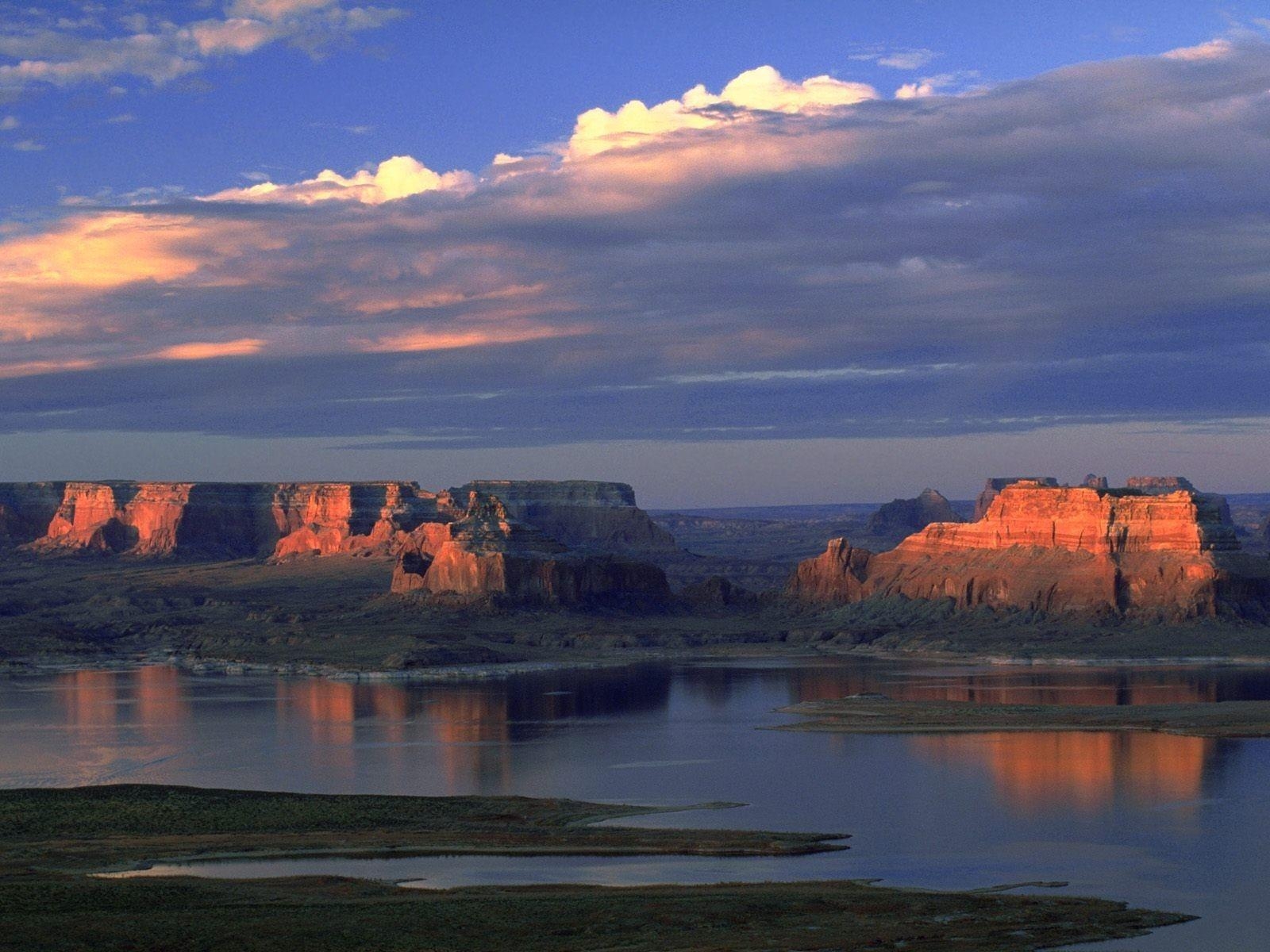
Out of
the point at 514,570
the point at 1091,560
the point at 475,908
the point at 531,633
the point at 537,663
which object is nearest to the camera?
the point at 475,908

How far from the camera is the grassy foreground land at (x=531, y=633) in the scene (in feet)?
415

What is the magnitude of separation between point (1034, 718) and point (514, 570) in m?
73.0

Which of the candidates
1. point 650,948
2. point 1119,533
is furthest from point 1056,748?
point 1119,533

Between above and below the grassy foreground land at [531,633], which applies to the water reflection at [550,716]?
below

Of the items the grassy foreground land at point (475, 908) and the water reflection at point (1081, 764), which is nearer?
the grassy foreground land at point (475, 908)

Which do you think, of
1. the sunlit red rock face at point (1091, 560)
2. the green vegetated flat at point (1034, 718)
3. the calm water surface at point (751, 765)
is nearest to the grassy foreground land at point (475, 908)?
the calm water surface at point (751, 765)

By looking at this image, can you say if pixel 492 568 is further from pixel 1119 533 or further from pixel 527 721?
pixel 527 721

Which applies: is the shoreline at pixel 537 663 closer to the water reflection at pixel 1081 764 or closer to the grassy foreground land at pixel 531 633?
the grassy foreground land at pixel 531 633

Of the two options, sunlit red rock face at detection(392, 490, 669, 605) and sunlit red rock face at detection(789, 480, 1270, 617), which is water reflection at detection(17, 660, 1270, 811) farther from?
sunlit red rock face at detection(392, 490, 669, 605)

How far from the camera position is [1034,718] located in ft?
289

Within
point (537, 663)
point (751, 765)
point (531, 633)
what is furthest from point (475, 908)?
point (531, 633)

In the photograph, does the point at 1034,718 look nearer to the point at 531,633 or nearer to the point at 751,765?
the point at 751,765

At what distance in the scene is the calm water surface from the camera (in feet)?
167

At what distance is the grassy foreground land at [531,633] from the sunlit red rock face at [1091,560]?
2232mm
